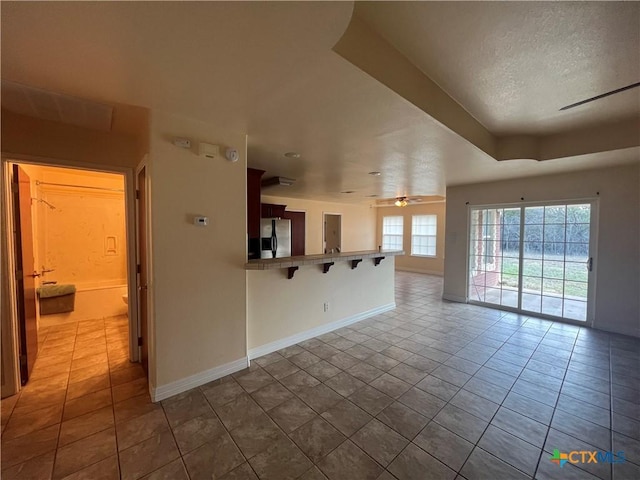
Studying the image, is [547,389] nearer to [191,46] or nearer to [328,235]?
[191,46]

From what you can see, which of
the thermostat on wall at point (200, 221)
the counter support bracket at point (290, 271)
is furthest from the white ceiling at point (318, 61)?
the counter support bracket at point (290, 271)

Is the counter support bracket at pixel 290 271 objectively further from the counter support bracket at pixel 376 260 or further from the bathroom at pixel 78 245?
the bathroom at pixel 78 245

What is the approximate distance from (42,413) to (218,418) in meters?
1.39

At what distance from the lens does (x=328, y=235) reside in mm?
9367

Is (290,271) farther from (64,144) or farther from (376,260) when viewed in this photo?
(64,144)

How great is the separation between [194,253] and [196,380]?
1.17 metres

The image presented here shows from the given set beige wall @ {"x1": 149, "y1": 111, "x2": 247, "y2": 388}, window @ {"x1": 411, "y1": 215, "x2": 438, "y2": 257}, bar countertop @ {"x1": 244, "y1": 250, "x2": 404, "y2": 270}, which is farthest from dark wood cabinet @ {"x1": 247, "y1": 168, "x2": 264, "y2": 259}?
window @ {"x1": 411, "y1": 215, "x2": 438, "y2": 257}

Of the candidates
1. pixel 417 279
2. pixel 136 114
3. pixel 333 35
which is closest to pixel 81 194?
pixel 136 114

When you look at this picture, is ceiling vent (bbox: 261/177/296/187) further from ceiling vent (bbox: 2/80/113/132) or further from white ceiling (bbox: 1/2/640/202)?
ceiling vent (bbox: 2/80/113/132)

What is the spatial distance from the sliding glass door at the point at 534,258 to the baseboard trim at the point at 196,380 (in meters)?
4.69

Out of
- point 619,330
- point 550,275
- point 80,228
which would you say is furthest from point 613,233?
point 80,228

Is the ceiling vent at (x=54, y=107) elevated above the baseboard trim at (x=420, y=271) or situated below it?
above

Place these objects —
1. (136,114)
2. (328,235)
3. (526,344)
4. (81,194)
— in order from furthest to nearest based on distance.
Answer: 1. (328,235)
2. (81,194)
3. (526,344)
4. (136,114)

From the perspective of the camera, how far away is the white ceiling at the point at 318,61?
123 cm
